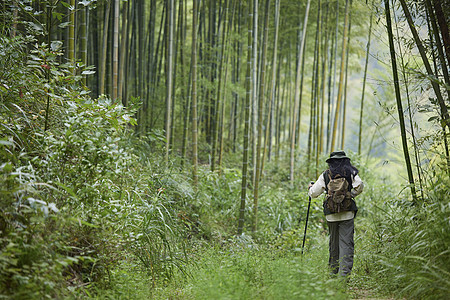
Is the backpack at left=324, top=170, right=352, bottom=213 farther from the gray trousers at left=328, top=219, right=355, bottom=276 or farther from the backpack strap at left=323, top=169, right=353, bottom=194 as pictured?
the gray trousers at left=328, top=219, right=355, bottom=276

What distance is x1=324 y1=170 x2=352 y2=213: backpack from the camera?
11.9ft

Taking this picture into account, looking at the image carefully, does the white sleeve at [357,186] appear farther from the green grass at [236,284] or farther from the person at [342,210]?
the green grass at [236,284]

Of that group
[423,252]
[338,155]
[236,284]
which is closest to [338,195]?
[338,155]

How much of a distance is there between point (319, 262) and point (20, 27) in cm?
381

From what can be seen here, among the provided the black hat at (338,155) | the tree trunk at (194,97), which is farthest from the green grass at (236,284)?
the tree trunk at (194,97)

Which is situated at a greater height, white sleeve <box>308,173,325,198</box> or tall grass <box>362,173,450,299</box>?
white sleeve <box>308,173,325,198</box>

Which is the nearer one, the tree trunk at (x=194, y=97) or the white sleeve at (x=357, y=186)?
the white sleeve at (x=357, y=186)

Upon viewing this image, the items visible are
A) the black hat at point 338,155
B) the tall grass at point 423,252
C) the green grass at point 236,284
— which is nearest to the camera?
the green grass at point 236,284

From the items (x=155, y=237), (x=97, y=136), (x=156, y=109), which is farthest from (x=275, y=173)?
(x=97, y=136)

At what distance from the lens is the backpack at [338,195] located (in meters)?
3.64

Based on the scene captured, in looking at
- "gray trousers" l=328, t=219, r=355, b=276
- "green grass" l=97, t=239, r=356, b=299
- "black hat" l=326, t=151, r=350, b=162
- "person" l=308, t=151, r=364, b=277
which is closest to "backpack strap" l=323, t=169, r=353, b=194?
"person" l=308, t=151, r=364, b=277

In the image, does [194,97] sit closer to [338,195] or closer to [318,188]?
[318,188]

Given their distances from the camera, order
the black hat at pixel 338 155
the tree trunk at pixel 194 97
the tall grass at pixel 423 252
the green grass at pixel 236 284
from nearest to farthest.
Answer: the green grass at pixel 236 284 → the tall grass at pixel 423 252 → the black hat at pixel 338 155 → the tree trunk at pixel 194 97

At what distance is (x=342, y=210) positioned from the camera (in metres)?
3.67
